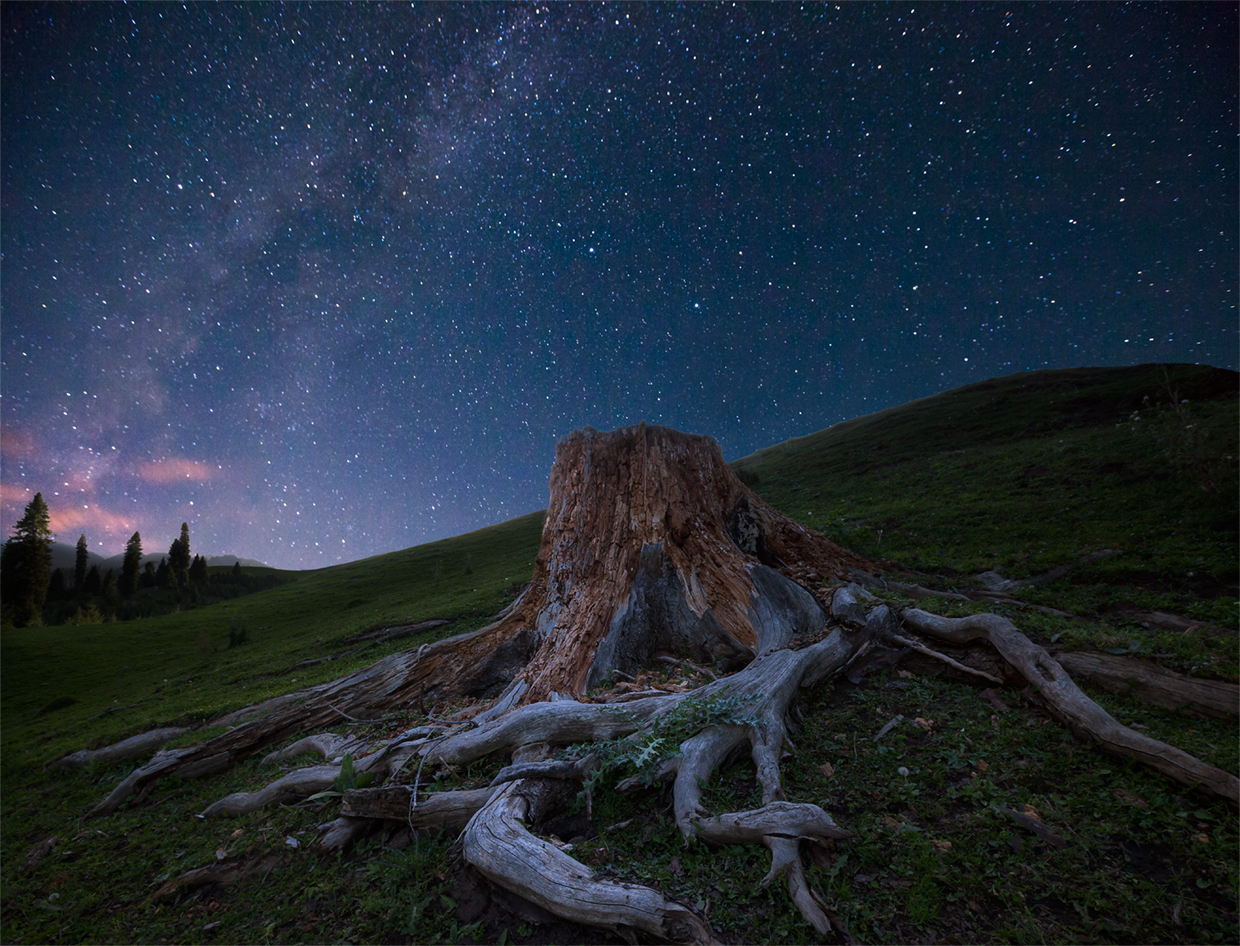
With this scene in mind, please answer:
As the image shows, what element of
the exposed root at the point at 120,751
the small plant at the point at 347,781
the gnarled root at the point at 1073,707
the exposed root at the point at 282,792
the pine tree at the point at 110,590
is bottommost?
the exposed root at the point at 120,751

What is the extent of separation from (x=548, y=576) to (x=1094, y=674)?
33.8 feet

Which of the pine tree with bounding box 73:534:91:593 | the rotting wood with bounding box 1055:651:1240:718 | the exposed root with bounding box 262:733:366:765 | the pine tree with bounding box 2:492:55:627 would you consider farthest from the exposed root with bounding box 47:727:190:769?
the pine tree with bounding box 73:534:91:593

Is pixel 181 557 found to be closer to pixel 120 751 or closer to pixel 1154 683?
pixel 120 751

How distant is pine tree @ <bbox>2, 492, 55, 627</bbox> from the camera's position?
186ft

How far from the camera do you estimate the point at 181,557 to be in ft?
293

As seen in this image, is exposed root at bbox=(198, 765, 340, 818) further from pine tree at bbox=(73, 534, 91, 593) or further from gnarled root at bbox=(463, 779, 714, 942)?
pine tree at bbox=(73, 534, 91, 593)

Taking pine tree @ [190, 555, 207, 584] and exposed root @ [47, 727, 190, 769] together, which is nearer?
exposed root @ [47, 727, 190, 769]

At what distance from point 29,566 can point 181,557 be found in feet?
101

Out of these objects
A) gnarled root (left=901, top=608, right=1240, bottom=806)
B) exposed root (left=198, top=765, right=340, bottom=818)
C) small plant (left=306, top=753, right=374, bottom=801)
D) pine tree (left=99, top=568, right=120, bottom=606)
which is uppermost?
pine tree (left=99, top=568, right=120, bottom=606)

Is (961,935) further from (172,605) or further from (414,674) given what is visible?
(172,605)

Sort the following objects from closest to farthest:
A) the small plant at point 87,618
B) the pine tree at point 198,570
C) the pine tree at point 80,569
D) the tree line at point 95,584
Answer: the small plant at point 87,618, the tree line at point 95,584, the pine tree at point 80,569, the pine tree at point 198,570

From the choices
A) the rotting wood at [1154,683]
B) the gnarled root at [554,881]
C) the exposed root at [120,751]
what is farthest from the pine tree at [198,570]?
the rotting wood at [1154,683]

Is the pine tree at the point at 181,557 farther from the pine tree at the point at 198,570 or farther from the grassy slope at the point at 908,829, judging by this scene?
the grassy slope at the point at 908,829

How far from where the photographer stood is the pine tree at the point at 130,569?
7962cm
